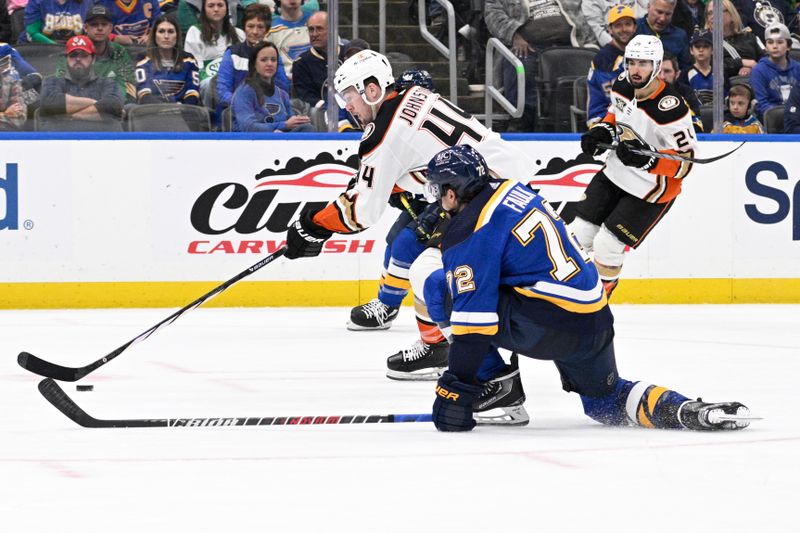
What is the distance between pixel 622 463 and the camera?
3436 mm

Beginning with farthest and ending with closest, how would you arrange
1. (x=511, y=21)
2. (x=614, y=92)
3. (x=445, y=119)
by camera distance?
1. (x=511, y=21)
2. (x=614, y=92)
3. (x=445, y=119)

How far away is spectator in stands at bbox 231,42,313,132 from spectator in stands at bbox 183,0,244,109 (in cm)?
18

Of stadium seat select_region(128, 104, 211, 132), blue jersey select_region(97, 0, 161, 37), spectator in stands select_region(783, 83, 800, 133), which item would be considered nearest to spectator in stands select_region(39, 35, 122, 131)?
stadium seat select_region(128, 104, 211, 132)

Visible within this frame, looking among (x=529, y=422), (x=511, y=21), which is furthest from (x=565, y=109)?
(x=529, y=422)

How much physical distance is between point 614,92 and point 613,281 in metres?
0.96

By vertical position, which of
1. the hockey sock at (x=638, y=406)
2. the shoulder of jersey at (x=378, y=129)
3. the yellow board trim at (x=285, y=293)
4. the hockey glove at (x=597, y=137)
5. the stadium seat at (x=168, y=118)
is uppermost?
the shoulder of jersey at (x=378, y=129)

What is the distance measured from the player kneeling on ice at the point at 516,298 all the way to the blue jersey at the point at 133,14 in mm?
4731

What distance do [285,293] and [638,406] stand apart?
4768 mm

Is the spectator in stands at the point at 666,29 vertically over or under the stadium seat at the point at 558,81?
over

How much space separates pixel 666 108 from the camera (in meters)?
6.97

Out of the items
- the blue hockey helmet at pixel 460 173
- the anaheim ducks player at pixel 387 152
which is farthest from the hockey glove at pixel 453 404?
the anaheim ducks player at pixel 387 152

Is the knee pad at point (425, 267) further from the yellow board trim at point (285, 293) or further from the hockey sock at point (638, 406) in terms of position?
the yellow board trim at point (285, 293)

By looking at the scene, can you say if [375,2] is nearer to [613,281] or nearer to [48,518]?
[613,281]

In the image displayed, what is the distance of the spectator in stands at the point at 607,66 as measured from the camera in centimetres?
873
